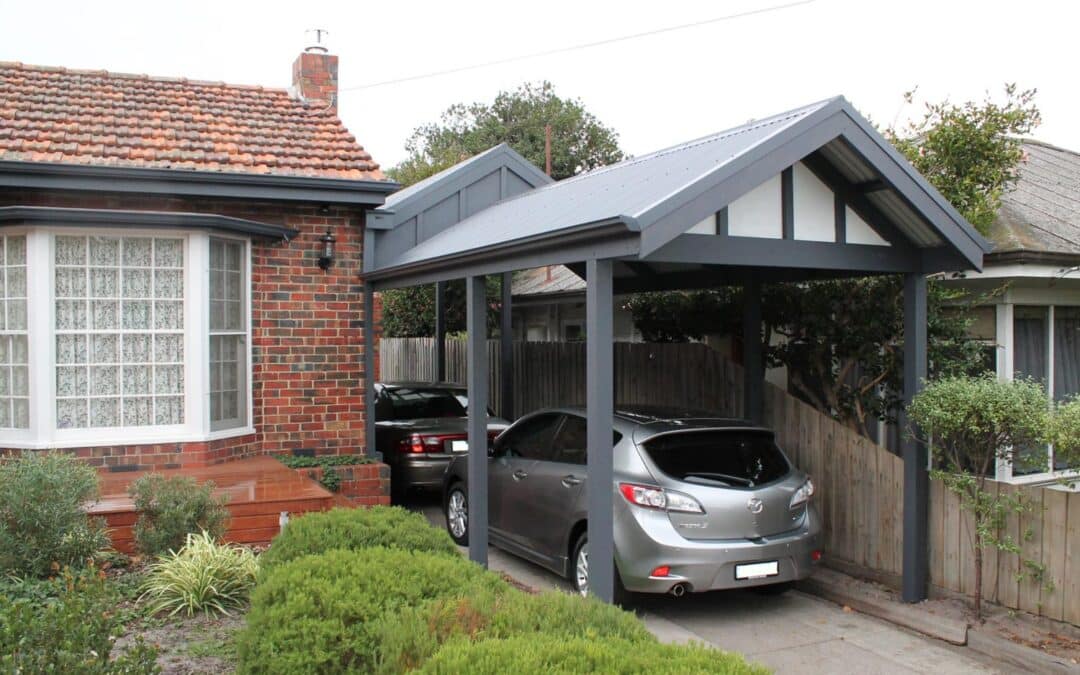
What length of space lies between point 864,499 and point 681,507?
2180 mm

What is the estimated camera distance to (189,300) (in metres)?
9.47

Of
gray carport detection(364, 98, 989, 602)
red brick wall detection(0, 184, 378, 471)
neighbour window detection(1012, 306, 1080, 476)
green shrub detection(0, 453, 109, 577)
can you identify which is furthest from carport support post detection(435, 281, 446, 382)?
green shrub detection(0, 453, 109, 577)

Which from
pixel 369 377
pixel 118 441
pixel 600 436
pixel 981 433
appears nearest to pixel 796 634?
pixel 981 433

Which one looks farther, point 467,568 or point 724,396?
point 724,396

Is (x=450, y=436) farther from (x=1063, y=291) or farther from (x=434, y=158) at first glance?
(x=434, y=158)

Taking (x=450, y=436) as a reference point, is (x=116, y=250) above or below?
above

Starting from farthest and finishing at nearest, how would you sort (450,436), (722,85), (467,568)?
(722,85), (450,436), (467,568)

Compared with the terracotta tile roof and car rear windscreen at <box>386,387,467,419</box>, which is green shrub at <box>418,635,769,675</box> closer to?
the terracotta tile roof

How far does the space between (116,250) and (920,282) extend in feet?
25.0

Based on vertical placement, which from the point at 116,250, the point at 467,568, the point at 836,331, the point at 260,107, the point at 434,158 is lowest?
the point at 467,568

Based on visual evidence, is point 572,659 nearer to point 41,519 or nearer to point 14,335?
point 41,519

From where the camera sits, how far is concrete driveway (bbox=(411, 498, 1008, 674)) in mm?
6277

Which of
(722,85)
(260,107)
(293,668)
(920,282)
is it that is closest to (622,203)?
(920,282)

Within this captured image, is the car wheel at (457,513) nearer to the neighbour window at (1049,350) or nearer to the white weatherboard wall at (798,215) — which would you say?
the white weatherboard wall at (798,215)
